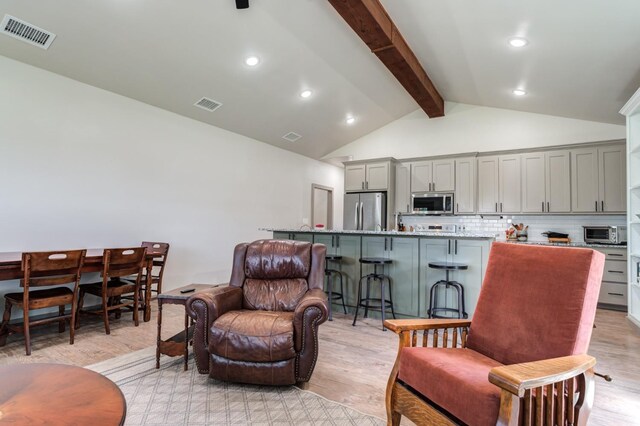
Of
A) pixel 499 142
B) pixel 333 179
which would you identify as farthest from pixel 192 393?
pixel 333 179

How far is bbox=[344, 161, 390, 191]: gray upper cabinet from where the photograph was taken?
6.64m

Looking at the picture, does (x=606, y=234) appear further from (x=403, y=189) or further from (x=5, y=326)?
(x=5, y=326)

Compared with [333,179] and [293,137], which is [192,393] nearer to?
[293,137]

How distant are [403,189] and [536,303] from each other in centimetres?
514

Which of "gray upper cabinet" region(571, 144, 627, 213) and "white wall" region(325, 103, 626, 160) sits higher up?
"white wall" region(325, 103, 626, 160)

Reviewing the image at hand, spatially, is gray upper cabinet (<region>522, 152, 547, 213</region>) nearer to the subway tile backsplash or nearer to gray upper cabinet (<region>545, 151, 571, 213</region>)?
gray upper cabinet (<region>545, 151, 571, 213</region>)

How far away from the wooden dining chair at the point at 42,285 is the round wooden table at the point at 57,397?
1.71 m

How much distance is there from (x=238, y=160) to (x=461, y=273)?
4099 mm

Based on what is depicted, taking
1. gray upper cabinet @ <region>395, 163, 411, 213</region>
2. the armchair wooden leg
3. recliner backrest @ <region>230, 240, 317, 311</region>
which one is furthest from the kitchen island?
the armchair wooden leg

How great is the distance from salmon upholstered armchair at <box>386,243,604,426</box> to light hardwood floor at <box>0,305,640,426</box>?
612mm

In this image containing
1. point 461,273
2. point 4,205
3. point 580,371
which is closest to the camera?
point 580,371

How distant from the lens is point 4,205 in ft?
11.2

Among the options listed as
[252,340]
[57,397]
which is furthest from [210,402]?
[57,397]

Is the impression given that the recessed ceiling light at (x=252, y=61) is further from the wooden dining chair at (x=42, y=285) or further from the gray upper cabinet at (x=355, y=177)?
the gray upper cabinet at (x=355, y=177)
